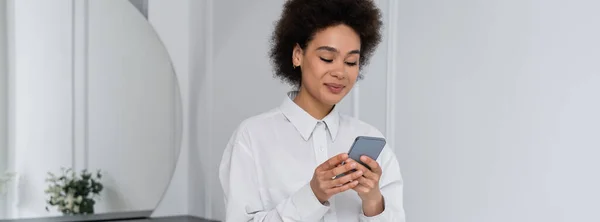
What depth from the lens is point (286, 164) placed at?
5.81ft

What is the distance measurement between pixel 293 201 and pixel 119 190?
182 centimetres

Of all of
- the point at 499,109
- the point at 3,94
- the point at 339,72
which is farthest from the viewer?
the point at 3,94

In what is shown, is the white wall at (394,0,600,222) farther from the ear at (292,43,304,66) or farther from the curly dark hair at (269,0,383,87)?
the ear at (292,43,304,66)

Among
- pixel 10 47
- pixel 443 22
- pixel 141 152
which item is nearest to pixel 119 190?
pixel 141 152

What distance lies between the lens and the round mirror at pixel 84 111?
3.16 metres

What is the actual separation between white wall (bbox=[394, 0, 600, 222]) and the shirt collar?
1.80 ft

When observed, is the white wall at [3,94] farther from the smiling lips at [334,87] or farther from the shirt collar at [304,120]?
the smiling lips at [334,87]

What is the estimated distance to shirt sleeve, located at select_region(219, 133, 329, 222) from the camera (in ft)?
5.38

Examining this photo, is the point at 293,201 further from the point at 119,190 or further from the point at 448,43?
the point at 119,190

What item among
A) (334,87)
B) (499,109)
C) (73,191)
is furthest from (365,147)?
(73,191)

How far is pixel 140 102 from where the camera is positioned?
3422mm

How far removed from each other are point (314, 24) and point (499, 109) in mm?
672

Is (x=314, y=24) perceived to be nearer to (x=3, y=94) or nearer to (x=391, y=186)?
(x=391, y=186)

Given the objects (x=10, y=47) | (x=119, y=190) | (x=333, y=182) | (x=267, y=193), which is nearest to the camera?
(x=333, y=182)
